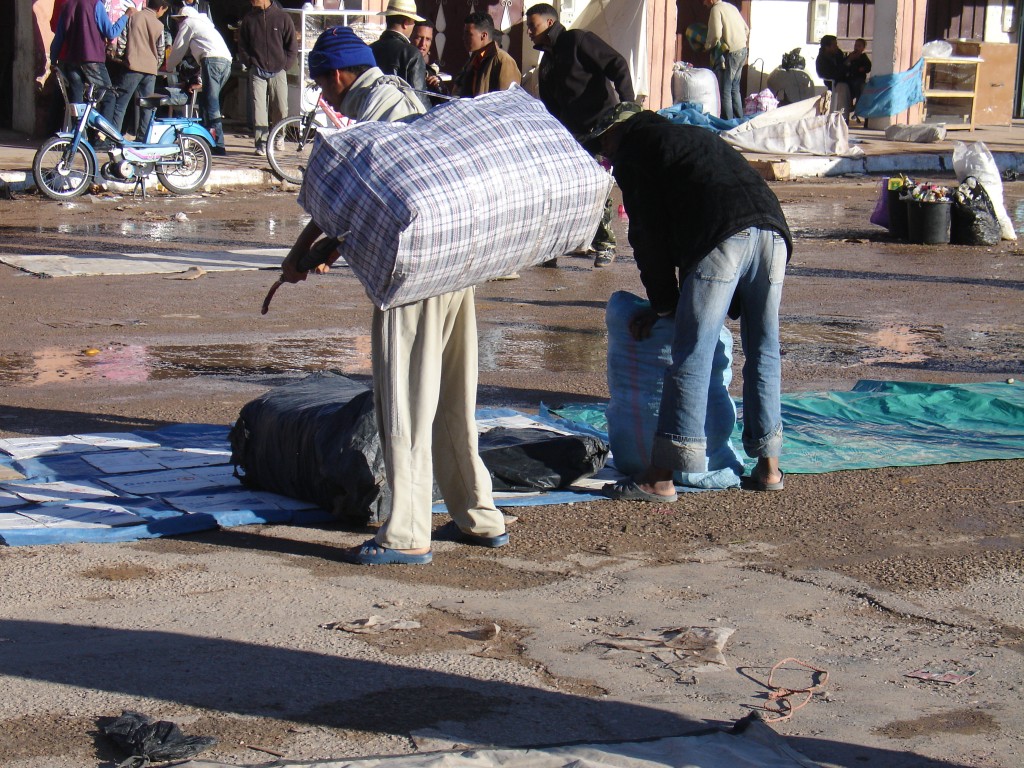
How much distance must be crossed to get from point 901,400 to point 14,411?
438cm

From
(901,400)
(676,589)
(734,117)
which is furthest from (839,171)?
(676,589)

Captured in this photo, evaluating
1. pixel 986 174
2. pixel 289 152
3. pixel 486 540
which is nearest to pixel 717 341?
pixel 486 540

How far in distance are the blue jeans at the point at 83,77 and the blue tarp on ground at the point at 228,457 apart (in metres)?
10.5

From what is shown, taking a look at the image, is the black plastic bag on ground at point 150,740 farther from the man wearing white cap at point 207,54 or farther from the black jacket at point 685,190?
the man wearing white cap at point 207,54

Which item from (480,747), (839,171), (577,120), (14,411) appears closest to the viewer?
(480,747)

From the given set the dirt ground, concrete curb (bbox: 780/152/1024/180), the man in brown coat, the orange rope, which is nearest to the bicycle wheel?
the man in brown coat

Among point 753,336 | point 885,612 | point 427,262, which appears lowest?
point 885,612

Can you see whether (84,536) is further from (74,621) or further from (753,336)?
(753,336)

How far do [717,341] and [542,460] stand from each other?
2.79ft

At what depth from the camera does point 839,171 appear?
20.1 m

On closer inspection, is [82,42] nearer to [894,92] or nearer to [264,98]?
[264,98]

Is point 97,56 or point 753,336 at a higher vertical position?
point 97,56

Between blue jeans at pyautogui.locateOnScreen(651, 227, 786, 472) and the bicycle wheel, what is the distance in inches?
421

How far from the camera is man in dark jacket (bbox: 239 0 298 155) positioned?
17.1 meters
